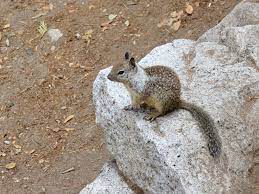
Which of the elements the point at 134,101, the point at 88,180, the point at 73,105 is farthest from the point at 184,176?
the point at 73,105

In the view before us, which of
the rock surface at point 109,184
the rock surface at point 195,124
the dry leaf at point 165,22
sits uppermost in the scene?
the rock surface at point 195,124

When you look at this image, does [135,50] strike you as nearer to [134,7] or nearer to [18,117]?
[134,7]

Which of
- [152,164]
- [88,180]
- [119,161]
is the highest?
[152,164]

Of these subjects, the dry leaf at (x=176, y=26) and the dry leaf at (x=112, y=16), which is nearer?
the dry leaf at (x=176, y=26)

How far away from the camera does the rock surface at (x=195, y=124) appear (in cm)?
400

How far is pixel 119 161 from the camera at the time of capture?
4.64 meters

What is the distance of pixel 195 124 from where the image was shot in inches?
163

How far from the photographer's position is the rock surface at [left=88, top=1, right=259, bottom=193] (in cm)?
400

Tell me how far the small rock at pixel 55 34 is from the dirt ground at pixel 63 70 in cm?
5

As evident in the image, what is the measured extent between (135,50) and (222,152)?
9.75 ft

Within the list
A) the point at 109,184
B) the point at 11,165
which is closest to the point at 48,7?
the point at 11,165

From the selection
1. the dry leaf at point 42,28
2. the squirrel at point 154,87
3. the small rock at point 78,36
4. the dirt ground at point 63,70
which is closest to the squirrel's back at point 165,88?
the squirrel at point 154,87

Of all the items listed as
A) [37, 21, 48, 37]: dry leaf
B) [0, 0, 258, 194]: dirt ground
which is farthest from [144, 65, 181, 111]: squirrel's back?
[37, 21, 48, 37]: dry leaf

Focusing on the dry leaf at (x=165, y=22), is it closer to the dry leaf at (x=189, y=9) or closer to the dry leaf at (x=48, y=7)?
the dry leaf at (x=189, y=9)
